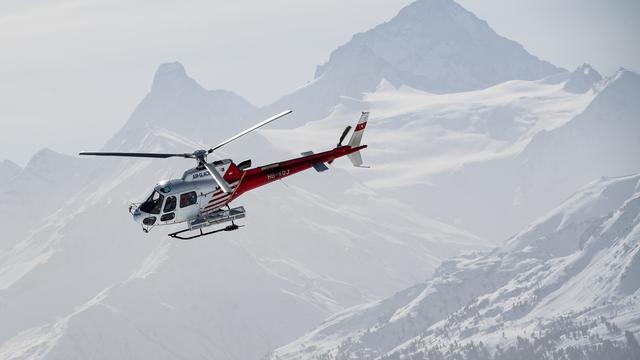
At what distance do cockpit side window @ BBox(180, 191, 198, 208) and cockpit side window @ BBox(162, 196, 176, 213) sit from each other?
2.31 ft

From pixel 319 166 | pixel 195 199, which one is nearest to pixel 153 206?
pixel 195 199

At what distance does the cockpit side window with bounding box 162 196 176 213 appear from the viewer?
90.9 meters

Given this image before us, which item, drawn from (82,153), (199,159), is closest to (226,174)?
(199,159)

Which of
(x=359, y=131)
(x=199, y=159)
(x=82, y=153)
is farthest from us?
(x=359, y=131)

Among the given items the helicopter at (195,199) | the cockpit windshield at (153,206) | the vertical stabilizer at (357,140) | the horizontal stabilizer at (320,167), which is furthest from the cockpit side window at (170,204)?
the vertical stabilizer at (357,140)

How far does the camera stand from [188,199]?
9188 cm

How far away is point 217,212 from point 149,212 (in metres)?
5.91

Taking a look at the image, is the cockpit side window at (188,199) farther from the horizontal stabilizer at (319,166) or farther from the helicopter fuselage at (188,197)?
the horizontal stabilizer at (319,166)

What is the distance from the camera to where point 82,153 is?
8644 centimetres

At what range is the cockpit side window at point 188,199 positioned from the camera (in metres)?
91.6

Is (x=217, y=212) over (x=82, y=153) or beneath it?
beneath

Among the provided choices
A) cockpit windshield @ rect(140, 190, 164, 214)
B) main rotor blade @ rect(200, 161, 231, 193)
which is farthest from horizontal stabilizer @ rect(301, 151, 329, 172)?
cockpit windshield @ rect(140, 190, 164, 214)

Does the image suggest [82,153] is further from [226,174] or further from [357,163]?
[357,163]

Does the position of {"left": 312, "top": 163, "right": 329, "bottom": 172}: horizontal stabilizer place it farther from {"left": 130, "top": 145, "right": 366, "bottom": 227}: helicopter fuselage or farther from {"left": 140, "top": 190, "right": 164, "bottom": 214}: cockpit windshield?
{"left": 140, "top": 190, "right": 164, "bottom": 214}: cockpit windshield
